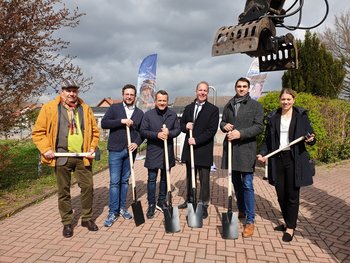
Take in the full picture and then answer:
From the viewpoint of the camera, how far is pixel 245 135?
4004mm

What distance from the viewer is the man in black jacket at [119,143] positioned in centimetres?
453

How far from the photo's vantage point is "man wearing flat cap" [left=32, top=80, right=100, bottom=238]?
392cm

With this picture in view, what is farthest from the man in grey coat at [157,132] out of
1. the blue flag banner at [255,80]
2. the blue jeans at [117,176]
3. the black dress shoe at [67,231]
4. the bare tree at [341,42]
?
the bare tree at [341,42]

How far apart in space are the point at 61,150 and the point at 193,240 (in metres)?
2.07

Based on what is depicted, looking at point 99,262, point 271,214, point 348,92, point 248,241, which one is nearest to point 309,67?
point 348,92

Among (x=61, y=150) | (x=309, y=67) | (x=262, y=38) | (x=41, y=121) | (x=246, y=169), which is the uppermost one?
(x=309, y=67)

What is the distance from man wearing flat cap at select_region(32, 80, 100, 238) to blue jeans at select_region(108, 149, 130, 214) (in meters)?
0.38

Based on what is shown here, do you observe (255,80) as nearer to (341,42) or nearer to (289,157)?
(289,157)

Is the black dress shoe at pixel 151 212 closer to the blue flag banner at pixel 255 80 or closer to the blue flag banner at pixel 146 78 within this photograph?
the blue flag banner at pixel 255 80

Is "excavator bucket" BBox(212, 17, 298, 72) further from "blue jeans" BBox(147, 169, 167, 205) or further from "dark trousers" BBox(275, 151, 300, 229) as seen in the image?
"blue jeans" BBox(147, 169, 167, 205)

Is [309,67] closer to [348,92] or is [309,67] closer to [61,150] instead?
[348,92]

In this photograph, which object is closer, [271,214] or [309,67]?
[271,214]

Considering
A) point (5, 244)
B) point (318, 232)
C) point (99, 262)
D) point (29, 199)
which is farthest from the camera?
point (29, 199)

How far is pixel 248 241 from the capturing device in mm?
3889
